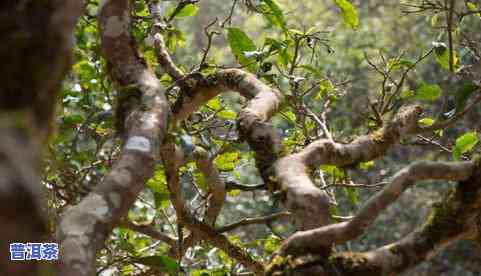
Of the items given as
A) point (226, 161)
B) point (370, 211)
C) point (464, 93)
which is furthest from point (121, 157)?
point (226, 161)

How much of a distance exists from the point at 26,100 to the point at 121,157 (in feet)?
1.99

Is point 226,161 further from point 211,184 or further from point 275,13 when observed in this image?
point 275,13

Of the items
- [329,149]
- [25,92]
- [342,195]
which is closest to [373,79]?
[342,195]

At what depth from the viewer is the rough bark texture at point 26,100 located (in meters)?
0.63

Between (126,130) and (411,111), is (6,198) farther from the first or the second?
(411,111)

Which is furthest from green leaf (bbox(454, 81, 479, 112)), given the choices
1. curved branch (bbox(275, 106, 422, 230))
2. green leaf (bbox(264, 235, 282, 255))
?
green leaf (bbox(264, 235, 282, 255))

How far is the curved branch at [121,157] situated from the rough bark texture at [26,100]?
1.34ft

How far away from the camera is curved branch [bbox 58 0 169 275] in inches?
44.2

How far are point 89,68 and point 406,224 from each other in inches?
210

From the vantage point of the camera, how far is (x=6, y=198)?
0.61 m

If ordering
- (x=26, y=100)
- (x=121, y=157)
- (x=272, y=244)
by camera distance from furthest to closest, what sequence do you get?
(x=272, y=244) < (x=121, y=157) < (x=26, y=100)

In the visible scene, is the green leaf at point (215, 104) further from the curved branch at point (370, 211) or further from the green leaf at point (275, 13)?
the curved branch at point (370, 211)

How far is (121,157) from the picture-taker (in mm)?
1282

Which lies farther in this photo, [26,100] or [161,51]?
[161,51]
